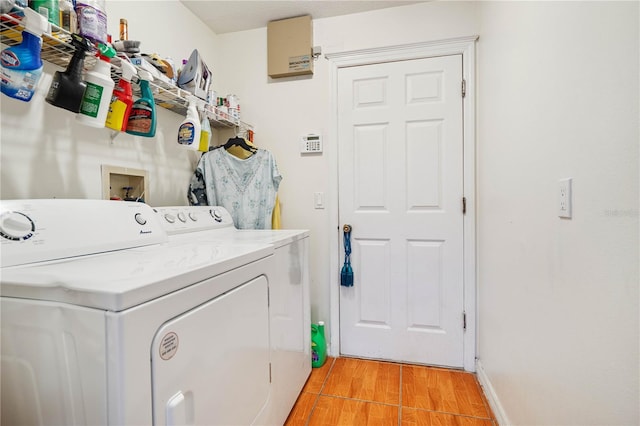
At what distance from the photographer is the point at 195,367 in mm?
772

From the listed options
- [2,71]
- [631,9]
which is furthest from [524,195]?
[2,71]

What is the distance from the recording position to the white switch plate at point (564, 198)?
89cm

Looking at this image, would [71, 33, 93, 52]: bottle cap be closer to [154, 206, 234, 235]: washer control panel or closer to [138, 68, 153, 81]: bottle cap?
[138, 68, 153, 81]: bottle cap

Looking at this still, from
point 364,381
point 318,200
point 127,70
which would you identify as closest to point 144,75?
point 127,70

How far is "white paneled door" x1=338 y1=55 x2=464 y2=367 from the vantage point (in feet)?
6.56

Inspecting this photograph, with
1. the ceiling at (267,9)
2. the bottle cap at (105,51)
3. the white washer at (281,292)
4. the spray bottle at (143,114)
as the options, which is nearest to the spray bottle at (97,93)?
the bottle cap at (105,51)

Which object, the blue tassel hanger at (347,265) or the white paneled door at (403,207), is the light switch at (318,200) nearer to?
the white paneled door at (403,207)

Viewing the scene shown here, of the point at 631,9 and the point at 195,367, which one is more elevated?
the point at 631,9

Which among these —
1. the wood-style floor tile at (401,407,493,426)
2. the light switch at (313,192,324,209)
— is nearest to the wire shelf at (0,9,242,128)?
the light switch at (313,192,324,209)

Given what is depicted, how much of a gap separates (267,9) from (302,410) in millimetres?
2565

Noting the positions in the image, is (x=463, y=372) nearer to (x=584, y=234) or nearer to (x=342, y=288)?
(x=342, y=288)

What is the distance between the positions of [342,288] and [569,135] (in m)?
1.62

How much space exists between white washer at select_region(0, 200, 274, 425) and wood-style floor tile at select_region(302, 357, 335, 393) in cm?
83

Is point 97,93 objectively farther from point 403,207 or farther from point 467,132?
point 467,132
